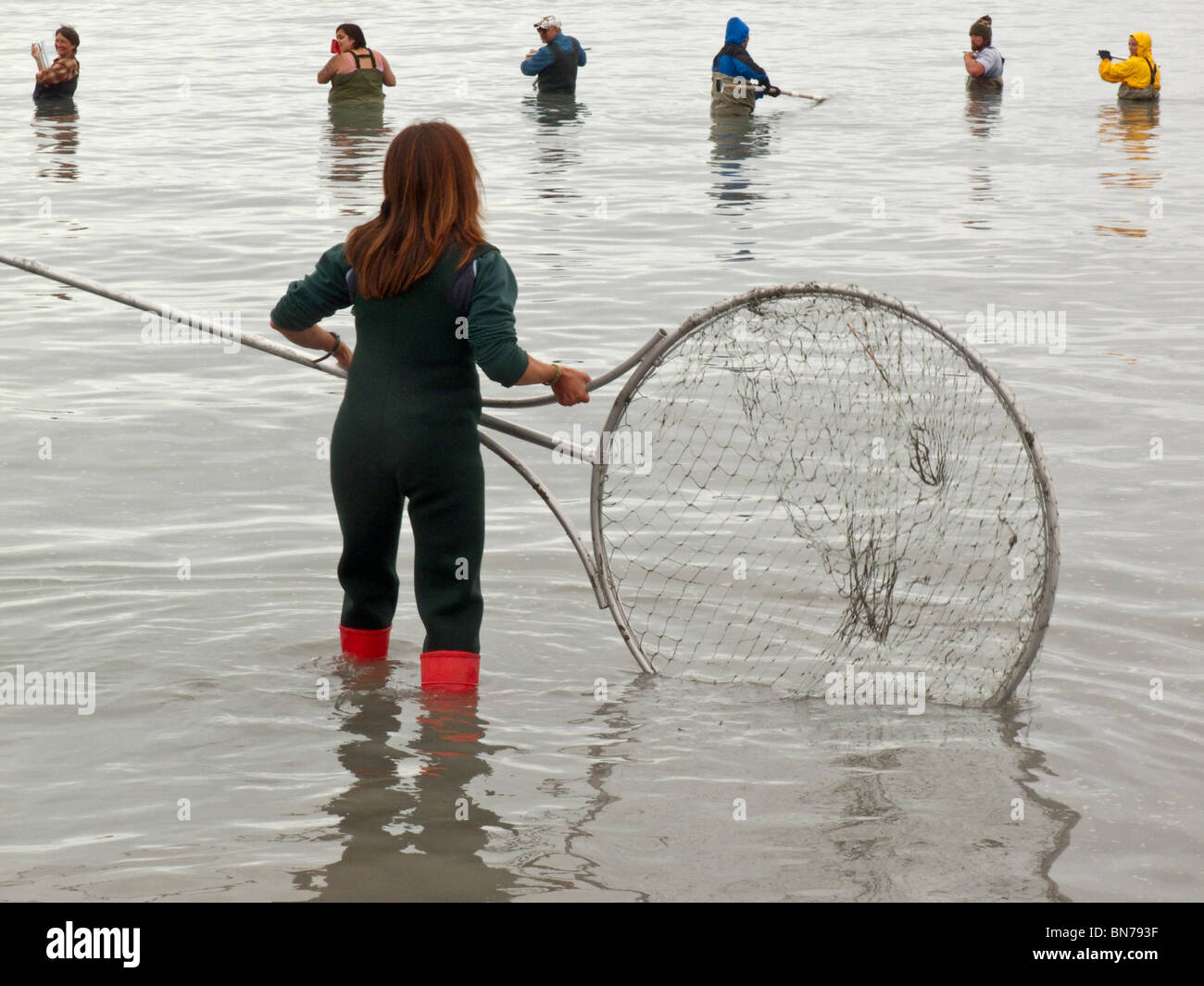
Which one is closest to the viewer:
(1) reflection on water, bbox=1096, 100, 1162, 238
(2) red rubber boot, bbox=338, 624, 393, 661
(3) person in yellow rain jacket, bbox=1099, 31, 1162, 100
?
(2) red rubber boot, bbox=338, 624, 393, 661

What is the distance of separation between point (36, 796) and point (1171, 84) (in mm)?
23848

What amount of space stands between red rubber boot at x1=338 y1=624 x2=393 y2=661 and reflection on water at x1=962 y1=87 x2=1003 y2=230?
9345mm

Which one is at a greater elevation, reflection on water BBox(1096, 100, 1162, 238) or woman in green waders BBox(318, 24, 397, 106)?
woman in green waders BBox(318, 24, 397, 106)

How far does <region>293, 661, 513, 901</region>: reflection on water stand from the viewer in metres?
3.59

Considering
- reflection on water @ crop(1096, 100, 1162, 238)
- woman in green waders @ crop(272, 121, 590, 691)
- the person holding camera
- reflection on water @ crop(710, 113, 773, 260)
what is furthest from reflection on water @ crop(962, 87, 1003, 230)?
the person holding camera

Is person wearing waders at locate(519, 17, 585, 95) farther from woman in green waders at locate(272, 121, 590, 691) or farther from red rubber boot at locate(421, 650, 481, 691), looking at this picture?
red rubber boot at locate(421, 650, 481, 691)

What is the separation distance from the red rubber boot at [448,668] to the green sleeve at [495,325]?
3.10 feet

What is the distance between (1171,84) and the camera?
2375cm

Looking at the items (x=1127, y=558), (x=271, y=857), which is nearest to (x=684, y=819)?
(x=271, y=857)

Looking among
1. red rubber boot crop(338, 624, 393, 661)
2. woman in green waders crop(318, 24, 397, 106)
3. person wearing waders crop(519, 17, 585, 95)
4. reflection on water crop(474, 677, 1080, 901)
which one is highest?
person wearing waders crop(519, 17, 585, 95)

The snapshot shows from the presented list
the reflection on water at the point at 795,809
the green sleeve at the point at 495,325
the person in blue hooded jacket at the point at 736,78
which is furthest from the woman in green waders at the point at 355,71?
the reflection on water at the point at 795,809

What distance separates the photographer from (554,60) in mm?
20797

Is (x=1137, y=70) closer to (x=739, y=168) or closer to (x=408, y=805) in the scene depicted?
(x=739, y=168)

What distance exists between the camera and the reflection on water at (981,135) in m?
14.3
